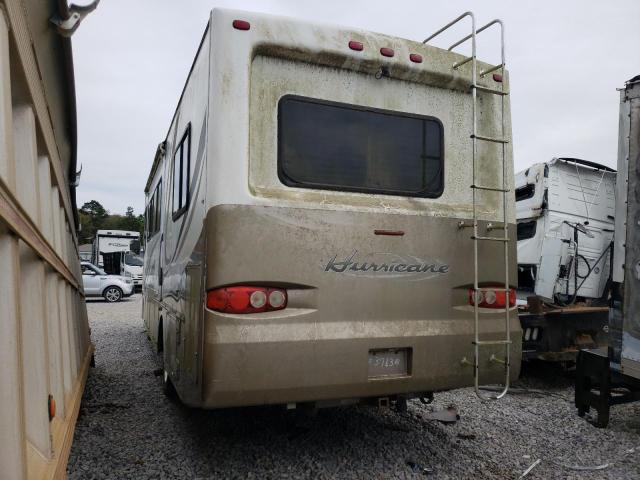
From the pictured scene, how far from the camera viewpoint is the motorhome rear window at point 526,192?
744 cm

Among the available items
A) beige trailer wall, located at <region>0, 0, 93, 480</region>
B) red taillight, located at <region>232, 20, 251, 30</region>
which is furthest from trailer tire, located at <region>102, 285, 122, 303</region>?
red taillight, located at <region>232, 20, 251, 30</region>

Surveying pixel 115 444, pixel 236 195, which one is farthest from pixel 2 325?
pixel 115 444

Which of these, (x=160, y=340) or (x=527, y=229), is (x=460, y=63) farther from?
(x=160, y=340)

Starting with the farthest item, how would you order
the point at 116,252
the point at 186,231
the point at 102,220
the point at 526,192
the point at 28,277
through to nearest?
the point at 102,220, the point at 116,252, the point at 526,192, the point at 186,231, the point at 28,277

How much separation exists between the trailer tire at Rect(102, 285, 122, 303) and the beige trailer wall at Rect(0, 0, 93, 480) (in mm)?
16772

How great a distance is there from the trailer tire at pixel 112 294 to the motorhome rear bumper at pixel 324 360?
691 inches

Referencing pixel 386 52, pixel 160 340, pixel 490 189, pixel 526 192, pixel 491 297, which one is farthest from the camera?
pixel 526 192

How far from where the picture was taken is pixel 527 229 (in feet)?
24.4

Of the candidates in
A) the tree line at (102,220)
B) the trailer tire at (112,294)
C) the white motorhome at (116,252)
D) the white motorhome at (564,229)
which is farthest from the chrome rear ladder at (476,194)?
the tree line at (102,220)

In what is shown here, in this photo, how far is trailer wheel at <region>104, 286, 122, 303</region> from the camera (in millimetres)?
19223

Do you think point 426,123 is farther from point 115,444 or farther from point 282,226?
point 115,444

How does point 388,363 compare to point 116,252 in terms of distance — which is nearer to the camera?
point 388,363

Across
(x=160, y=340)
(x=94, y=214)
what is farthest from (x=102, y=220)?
(x=160, y=340)

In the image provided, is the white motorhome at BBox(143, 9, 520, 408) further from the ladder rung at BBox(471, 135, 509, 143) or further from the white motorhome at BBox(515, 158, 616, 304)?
the white motorhome at BBox(515, 158, 616, 304)
